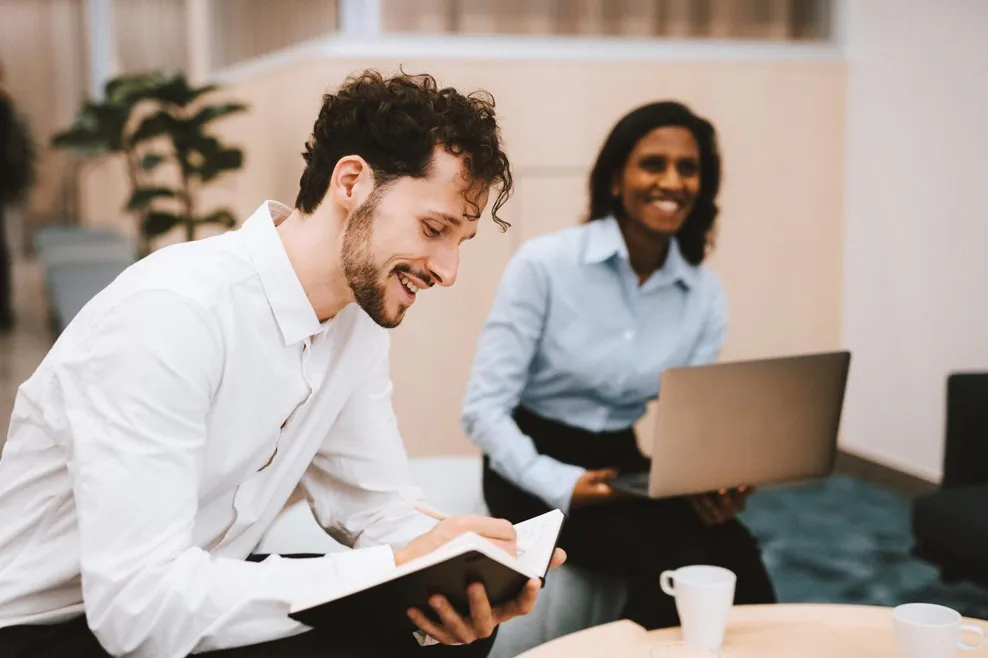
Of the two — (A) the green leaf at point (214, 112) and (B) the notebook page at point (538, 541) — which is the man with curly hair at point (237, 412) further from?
(A) the green leaf at point (214, 112)

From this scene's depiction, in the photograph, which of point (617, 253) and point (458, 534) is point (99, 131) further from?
point (458, 534)

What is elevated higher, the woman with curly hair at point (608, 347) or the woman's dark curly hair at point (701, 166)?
the woman's dark curly hair at point (701, 166)

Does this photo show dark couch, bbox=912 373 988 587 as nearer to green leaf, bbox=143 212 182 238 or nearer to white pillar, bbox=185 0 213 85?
green leaf, bbox=143 212 182 238

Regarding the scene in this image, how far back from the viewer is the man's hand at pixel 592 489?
1970 mm

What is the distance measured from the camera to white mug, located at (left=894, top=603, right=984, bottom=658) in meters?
1.20

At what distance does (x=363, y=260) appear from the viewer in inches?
50.6

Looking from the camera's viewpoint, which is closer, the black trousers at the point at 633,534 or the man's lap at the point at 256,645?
the man's lap at the point at 256,645

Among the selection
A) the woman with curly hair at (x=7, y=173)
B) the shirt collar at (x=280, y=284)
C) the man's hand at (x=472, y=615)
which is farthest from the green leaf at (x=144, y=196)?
the man's hand at (x=472, y=615)

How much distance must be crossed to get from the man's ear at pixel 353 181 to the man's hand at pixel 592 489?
881 mm

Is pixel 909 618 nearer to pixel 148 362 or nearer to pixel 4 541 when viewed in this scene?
pixel 148 362

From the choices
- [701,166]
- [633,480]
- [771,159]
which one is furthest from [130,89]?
[633,480]

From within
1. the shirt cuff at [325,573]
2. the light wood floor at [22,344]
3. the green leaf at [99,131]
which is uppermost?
the green leaf at [99,131]

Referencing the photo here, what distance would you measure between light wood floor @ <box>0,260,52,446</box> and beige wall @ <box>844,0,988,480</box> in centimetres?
305

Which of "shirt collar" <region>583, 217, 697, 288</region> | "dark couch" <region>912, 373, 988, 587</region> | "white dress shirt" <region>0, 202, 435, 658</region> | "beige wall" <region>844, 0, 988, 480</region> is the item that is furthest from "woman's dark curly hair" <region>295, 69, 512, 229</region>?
"beige wall" <region>844, 0, 988, 480</region>
